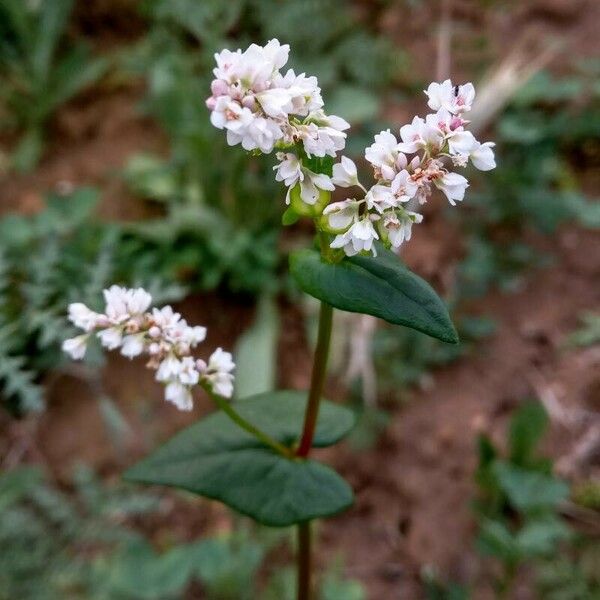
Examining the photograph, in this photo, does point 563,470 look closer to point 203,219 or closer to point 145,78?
point 203,219

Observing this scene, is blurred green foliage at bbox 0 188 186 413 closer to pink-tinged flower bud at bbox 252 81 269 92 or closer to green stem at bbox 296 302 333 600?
green stem at bbox 296 302 333 600

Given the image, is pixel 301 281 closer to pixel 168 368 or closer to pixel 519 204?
pixel 168 368

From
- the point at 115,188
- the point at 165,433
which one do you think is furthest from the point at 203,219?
the point at 165,433

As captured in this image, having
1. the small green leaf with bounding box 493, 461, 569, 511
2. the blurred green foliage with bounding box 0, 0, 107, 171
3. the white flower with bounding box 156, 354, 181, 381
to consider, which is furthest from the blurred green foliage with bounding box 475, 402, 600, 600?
the blurred green foliage with bounding box 0, 0, 107, 171

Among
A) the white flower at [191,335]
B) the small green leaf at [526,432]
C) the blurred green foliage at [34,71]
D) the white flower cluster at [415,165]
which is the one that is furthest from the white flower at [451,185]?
the blurred green foliage at [34,71]

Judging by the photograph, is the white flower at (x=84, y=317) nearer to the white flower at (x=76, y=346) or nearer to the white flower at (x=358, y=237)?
the white flower at (x=76, y=346)

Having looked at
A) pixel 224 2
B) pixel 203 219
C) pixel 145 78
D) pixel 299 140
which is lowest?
pixel 299 140

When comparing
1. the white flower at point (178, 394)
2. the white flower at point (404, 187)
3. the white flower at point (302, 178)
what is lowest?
the white flower at point (178, 394)
